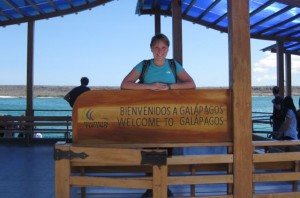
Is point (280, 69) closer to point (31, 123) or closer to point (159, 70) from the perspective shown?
point (31, 123)

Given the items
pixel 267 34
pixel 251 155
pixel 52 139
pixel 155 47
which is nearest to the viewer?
pixel 251 155

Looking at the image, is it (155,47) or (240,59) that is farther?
(155,47)

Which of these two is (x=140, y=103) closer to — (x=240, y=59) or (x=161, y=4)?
(x=240, y=59)

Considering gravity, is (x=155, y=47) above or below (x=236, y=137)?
above

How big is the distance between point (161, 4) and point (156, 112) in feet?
26.0

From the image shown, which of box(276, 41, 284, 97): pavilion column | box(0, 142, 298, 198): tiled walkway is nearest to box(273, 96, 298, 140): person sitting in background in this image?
box(0, 142, 298, 198): tiled walkway

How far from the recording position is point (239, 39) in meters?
3.01

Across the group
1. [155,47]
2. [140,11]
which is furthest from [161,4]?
[155,47]

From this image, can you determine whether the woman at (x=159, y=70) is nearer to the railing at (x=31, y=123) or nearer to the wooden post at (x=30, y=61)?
the railing at (x=31, y=123)

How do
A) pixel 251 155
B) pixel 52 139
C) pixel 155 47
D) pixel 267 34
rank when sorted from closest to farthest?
pixel 251 155, pixel 155 47, pixel 52 139, pixel 267 34

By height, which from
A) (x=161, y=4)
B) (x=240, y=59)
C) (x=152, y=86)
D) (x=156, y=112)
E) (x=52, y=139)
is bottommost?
(x=52, y=139)

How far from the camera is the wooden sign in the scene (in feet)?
9.87

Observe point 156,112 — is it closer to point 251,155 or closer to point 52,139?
point 251,155

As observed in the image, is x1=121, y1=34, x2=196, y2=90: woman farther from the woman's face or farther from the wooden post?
the wooden post
